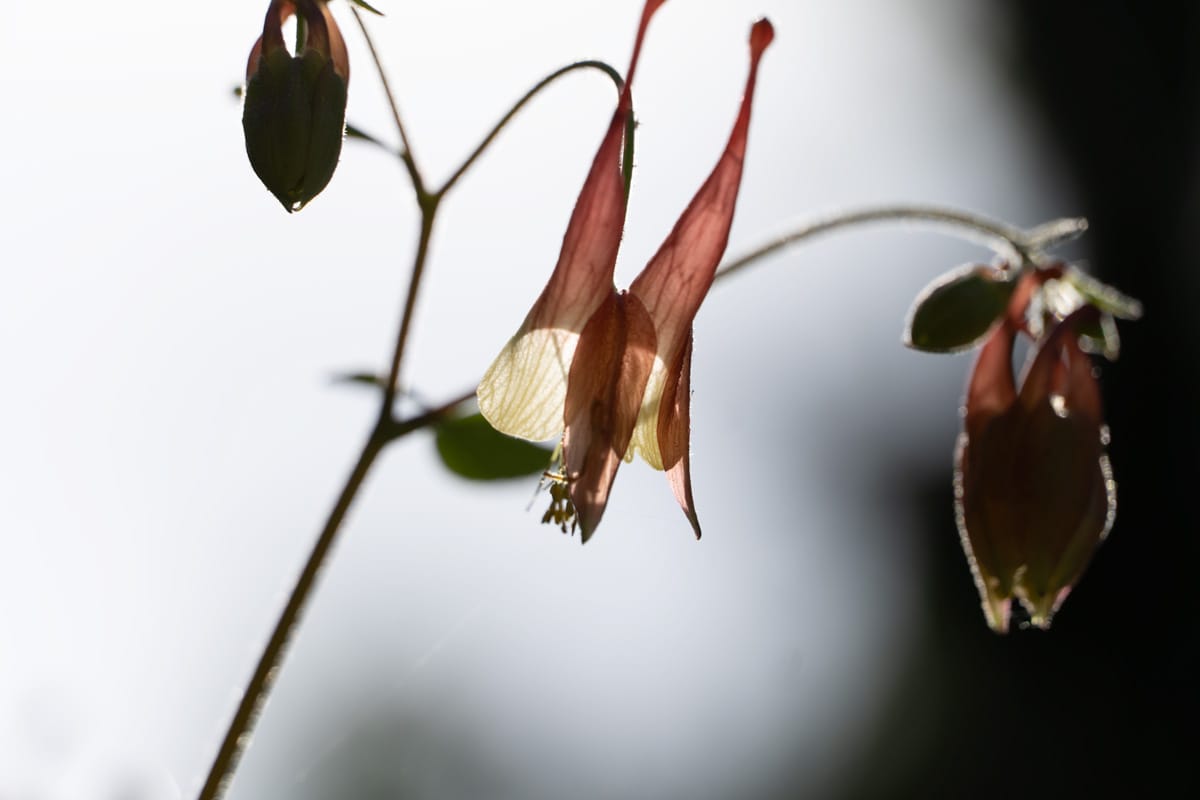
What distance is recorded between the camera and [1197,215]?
573 cm

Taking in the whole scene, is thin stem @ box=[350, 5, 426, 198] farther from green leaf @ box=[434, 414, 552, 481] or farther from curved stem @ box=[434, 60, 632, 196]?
green leaf @ box=[434, 414, 552, 481]

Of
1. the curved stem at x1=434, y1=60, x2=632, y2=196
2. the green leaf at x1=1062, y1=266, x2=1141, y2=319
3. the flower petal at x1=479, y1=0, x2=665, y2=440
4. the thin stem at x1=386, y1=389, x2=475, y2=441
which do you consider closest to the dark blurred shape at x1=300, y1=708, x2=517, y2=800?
the thin stem at x1=386, y1=389, x2=475, y2=441

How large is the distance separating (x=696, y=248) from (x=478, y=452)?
538 millimetres

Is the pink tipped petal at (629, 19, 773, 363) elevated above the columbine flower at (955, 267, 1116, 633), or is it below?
above

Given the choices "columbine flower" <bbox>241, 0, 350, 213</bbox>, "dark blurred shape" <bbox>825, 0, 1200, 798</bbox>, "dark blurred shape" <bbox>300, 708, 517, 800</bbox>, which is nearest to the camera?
"columbine flower" <bbox>241, 0, 350, 213</bbox>

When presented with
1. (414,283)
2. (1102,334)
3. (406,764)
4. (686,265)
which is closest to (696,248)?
(686,265)

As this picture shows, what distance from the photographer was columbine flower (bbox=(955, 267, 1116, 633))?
144 cm

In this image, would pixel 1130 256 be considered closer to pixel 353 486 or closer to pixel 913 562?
pixel 913 562

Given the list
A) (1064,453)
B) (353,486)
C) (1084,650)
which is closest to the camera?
(353,486)

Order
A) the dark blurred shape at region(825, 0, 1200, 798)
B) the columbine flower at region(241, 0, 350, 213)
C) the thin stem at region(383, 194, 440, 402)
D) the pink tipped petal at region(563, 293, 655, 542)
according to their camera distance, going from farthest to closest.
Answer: the dark blurred shape at region(825, 0, 1200, 798)
the thin stem at region(383, 194, 440, 402)
the columbine flower at region(241, 0, 350, 213)
the pink tipped petal at region(563, 293, 655, 542)

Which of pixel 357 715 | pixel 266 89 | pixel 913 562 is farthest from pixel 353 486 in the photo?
pixel 357 715

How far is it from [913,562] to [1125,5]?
260 cm

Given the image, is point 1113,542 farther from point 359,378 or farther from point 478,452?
point 359,378

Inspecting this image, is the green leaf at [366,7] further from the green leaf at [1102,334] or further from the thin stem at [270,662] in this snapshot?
the green leaf at [1102,334]
